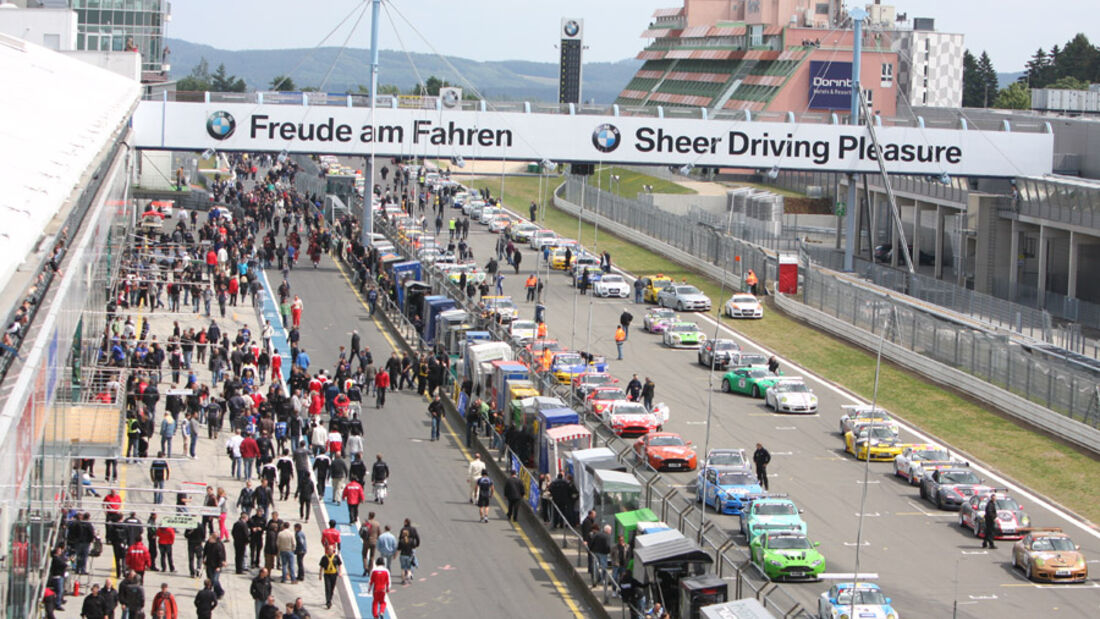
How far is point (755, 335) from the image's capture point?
203ft

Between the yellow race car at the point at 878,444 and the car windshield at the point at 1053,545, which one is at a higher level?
the yellow race car at the point at 878,444

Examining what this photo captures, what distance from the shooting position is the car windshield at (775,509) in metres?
33.2

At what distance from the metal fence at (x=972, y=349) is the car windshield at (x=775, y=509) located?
16.1 m

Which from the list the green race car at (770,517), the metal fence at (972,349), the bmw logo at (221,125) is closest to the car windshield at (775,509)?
the green race car at (770,517)

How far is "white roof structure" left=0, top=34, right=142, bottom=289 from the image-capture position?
17.9 meters

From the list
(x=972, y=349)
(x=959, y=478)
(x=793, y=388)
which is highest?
(x=972, y=349)

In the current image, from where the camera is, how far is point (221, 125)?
68750 millimetres

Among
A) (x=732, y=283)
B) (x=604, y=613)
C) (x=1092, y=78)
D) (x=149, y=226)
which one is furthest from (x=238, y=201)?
(x=1092, y=78)

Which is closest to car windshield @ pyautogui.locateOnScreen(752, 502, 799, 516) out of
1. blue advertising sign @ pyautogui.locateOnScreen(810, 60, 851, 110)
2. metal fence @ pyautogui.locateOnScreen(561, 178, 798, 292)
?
metal fence @ pyautogui.locateOnScreen(561, 178, 798, 292)

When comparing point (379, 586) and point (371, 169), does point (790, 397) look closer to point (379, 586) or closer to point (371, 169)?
point (379, 586)

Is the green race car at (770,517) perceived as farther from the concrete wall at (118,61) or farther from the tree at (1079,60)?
the tree at (1079,60)

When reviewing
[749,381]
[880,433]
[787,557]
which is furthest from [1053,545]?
[749,381]

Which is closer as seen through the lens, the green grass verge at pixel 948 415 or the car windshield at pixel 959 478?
the car windshield at pixel 959 478

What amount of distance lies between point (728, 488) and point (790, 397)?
12.5 m
